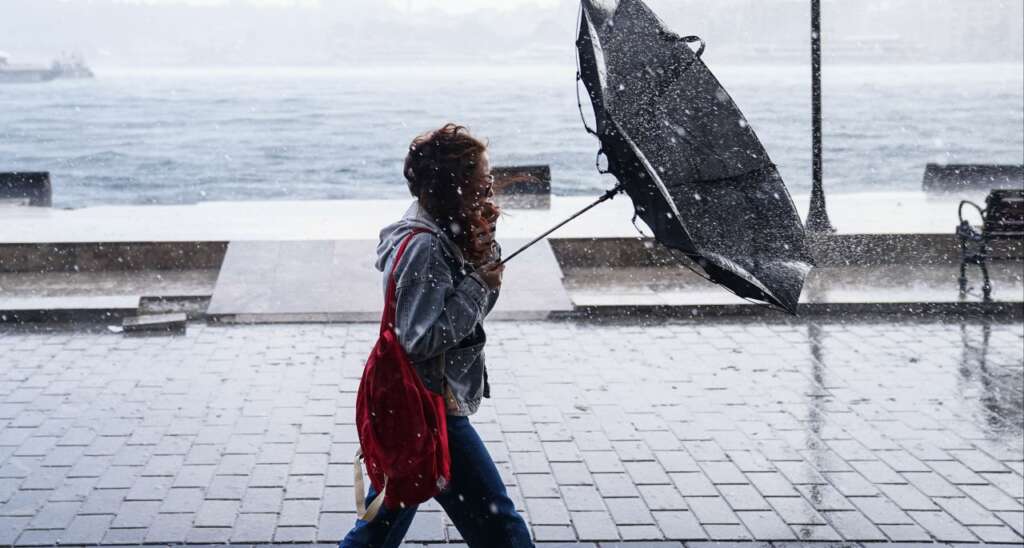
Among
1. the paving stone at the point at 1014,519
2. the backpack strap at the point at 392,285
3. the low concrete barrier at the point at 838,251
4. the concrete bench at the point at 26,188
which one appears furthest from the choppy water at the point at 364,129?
the backpack strap at the point at 392,285

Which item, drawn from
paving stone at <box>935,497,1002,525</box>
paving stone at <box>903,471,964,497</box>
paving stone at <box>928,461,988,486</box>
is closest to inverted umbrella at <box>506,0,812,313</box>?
paving stone at <box>935,497,1002,525</box>

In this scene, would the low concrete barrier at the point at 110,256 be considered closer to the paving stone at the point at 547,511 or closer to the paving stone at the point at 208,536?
the paving stone at the point at 208,536

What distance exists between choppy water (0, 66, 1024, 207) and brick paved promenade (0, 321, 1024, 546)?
42.4 metres

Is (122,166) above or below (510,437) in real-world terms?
below

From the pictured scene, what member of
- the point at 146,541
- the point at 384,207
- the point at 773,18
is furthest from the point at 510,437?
the point at 773,18

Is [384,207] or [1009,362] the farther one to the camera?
[384,207]

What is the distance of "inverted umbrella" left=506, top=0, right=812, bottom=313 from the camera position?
2943 mm

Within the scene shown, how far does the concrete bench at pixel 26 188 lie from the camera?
57.0ft

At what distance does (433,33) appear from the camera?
195500mm

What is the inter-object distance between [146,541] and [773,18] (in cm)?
18061

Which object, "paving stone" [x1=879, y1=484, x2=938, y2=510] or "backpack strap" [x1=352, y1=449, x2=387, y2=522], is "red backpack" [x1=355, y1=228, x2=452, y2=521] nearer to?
"backpack strap" [x1=352, y1=449, x2=387, y2=522]

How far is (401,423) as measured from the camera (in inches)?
122

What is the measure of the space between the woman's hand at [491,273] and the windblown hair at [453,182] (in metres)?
0.06

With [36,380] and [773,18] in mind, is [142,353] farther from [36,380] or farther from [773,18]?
[773,18]
